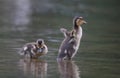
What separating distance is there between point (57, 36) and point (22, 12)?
32.9 ft

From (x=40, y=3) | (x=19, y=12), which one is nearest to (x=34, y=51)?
(x=19, y=12)

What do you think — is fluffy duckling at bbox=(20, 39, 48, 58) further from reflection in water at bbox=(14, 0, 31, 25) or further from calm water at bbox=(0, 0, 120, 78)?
reflection in water at bbox=(14, 0, 31, 25)

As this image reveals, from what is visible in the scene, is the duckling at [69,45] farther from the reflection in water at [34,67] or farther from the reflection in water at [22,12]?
the reflection in water at [22,12]

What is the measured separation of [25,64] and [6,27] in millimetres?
7783

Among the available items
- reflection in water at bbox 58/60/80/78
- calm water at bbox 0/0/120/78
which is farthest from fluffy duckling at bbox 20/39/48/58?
reflection in water at bbox 58/60/80/78

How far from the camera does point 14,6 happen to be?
32719 millimetres

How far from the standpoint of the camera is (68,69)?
14141 mm

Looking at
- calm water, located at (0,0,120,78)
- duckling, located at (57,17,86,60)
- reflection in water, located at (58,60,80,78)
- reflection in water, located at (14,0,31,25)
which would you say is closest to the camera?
reflection in water, located at (58,60,80,78)

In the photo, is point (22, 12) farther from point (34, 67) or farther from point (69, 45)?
point (34, 67)

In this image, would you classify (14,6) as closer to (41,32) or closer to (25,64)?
(41,32)

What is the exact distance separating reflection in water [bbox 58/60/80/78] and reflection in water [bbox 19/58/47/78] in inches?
13.8

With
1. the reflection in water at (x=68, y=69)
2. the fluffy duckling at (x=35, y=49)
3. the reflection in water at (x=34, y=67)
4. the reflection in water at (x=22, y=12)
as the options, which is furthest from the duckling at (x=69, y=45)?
the reflection in water at (x=22, y=12)

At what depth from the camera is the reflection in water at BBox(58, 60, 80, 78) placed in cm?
1320

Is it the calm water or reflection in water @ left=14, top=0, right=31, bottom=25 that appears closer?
the calm water
